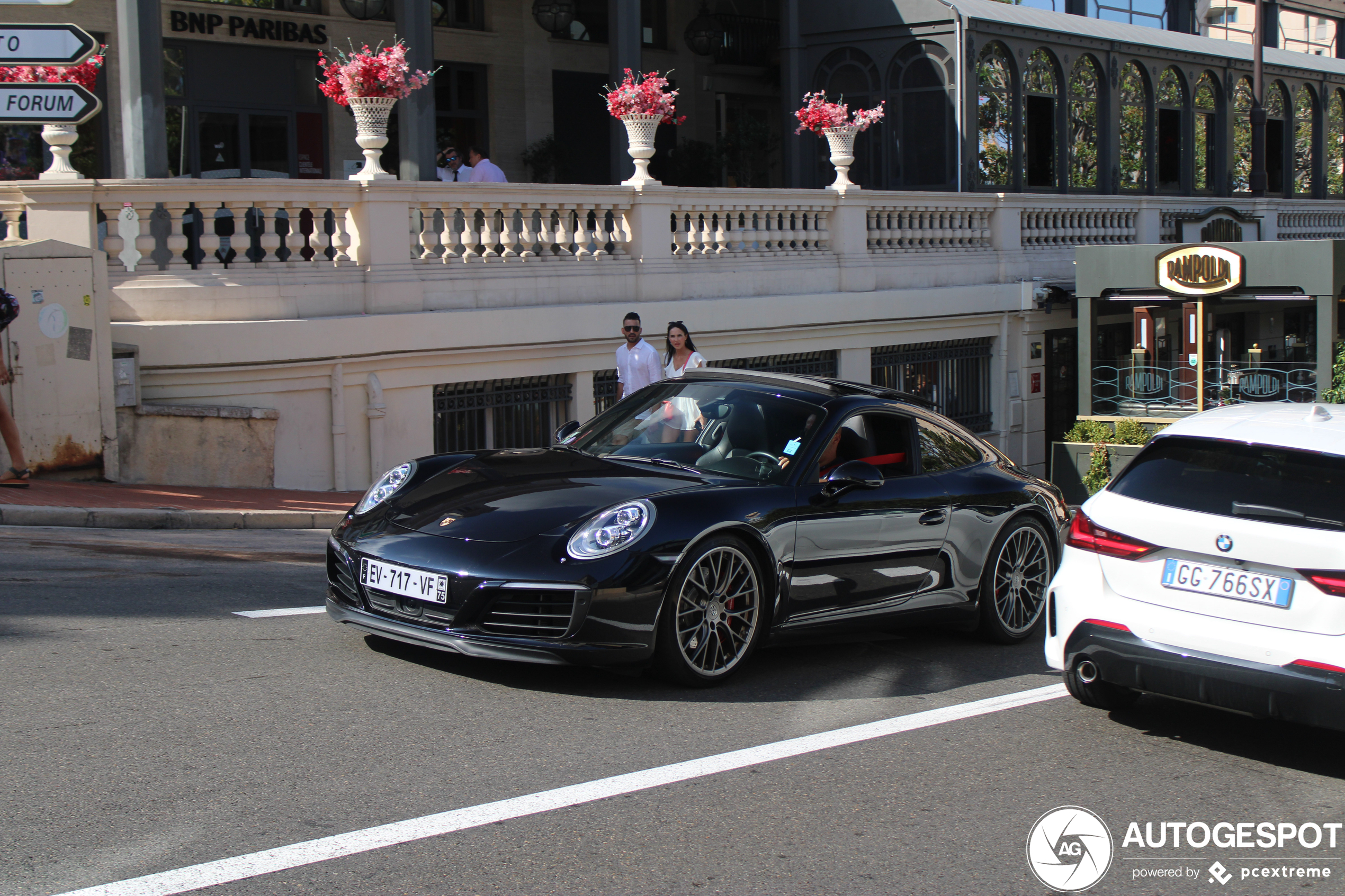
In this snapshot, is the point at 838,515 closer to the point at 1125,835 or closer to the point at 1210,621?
the point at 1210,621

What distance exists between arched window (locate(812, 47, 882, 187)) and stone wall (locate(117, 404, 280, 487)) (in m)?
14.6

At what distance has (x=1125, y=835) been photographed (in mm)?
4812

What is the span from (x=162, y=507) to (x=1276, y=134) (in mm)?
26974

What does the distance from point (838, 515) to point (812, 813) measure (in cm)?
228

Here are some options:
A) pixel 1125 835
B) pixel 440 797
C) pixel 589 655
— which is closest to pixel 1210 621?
pixel 1125 835

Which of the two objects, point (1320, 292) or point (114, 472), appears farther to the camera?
point (1320, 292)

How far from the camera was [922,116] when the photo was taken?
919 inches

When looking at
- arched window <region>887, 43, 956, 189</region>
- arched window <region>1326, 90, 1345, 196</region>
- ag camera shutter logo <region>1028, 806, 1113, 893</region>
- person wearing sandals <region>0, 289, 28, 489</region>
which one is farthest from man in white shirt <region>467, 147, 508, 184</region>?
arched window <region>1326, 90, 1345, 196</region>

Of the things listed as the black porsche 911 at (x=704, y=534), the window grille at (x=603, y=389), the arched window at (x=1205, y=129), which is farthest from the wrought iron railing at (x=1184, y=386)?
the black porsche 911 at (x=704, y=534)

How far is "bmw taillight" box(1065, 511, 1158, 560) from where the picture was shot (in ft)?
18.9

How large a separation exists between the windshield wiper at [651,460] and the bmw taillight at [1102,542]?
185 cm

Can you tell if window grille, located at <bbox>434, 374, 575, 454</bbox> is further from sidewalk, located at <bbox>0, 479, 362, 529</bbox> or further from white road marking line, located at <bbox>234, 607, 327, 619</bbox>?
white road marking line, located at <bbox>234, 607, 327, 619</bbox>

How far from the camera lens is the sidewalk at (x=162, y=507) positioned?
9.95 m

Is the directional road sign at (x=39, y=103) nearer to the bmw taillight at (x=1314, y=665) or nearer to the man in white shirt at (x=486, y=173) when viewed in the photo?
the man in white shirt at (x=486, y=173)
